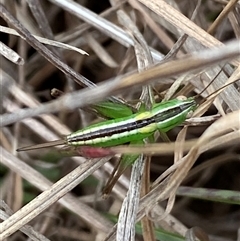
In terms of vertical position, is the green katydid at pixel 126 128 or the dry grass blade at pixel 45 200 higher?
the green katydid at pixel 126 128

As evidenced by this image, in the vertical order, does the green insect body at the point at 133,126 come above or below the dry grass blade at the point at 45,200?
above

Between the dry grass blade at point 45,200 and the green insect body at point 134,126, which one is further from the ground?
the green insect body at point 134,126

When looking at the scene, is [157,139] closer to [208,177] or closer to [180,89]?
[180,89]

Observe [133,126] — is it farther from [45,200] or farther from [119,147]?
[45,200]

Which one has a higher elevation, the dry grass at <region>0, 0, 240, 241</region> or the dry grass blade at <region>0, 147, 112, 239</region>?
the dry grass at <region>0, 0, 240, 241</region>
